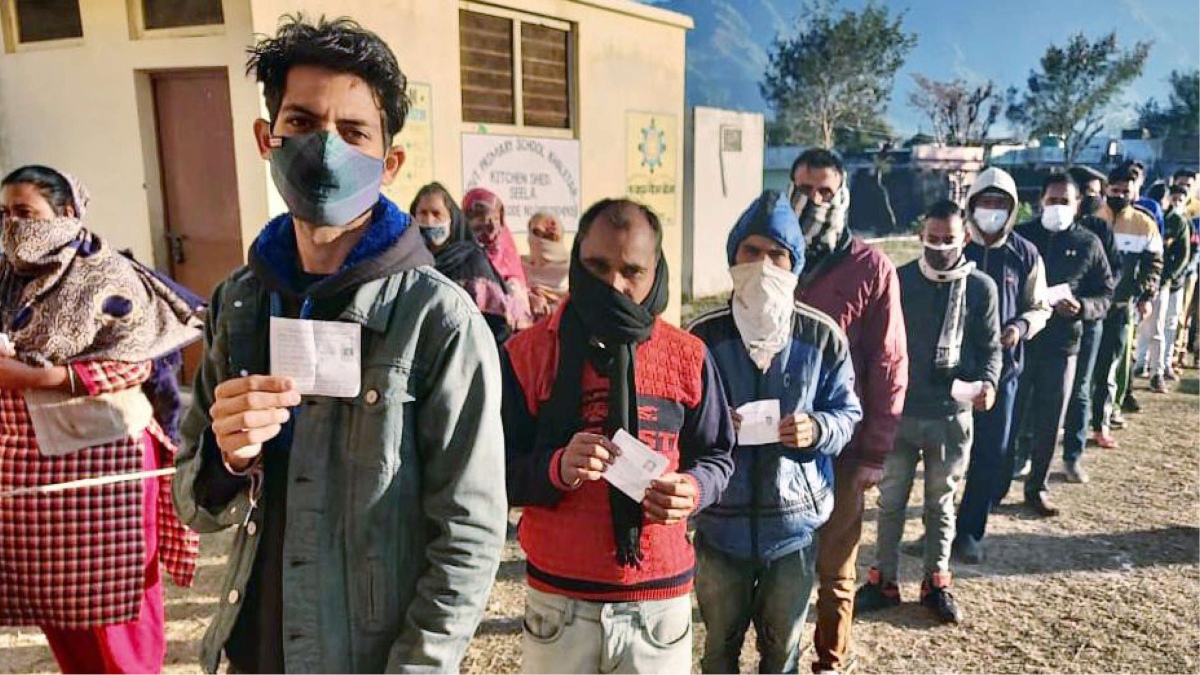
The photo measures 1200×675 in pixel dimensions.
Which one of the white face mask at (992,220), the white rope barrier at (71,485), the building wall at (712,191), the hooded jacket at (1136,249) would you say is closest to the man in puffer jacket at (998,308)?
the white face mask at (992,220)

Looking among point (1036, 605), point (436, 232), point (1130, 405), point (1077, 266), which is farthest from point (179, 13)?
point (1130, 405)

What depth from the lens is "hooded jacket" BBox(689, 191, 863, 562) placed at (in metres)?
2.59

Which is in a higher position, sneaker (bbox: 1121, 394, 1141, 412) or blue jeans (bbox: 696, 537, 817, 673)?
blue jeans (bbox: 696, 537, 817, 673)

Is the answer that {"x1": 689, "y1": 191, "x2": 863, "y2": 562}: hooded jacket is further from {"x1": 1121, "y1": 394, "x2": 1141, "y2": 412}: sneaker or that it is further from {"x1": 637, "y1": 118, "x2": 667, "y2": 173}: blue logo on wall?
{"x1": 637, "y1": 118, "x2": 667, "y2": 173}: blue logo on wall

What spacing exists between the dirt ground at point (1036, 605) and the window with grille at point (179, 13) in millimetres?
3566

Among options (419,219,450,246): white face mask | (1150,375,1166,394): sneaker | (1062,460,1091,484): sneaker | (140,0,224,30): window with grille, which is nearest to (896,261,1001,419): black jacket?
(419,219,450,246): white face mask

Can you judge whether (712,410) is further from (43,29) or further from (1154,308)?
(1154,308)

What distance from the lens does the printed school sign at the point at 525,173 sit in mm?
7375

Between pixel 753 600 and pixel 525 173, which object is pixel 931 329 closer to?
pixel 753 600

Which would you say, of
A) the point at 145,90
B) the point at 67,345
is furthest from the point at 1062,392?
the point at 145,90

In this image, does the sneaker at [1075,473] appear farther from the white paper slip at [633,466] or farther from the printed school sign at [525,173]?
the printed school sign at [525,173]

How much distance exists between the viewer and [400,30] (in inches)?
259

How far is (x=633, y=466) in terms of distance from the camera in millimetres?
2031

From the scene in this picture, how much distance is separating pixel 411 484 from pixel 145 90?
231 inches
